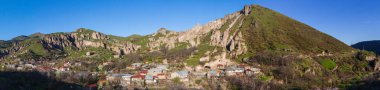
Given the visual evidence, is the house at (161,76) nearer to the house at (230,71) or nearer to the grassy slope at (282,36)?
the house at (230,71)

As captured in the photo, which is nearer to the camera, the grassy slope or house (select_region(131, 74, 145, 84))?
house (select_region(131, 74, 145, 84))

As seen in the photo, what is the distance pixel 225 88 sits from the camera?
9431 cm

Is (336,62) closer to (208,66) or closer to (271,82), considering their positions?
(271,82)

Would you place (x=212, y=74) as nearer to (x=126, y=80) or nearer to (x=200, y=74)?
(x=200, y=74)

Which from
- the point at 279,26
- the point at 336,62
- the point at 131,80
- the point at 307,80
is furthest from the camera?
the point at 279,26

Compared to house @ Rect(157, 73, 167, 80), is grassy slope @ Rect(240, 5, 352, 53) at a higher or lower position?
higher

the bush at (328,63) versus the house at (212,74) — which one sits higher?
the bush at (328,63)

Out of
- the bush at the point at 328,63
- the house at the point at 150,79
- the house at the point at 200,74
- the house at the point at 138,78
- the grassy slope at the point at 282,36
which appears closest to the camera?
the house at the point at 150,79

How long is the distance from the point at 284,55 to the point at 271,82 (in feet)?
99.5

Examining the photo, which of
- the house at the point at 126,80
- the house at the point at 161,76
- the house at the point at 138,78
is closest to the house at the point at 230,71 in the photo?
the house at the point at 161,76

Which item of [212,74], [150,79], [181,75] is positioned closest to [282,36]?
[212,74]

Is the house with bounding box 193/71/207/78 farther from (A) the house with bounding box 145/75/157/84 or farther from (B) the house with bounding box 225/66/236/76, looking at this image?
(A) the house with bounding box 145/75/157/84

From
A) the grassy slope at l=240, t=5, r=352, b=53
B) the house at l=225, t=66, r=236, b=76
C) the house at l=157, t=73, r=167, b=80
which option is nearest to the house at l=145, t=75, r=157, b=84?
the house at l=157, t=73, r=167, b=80

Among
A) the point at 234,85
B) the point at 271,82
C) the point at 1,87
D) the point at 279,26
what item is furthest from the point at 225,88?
the point at 279,26
